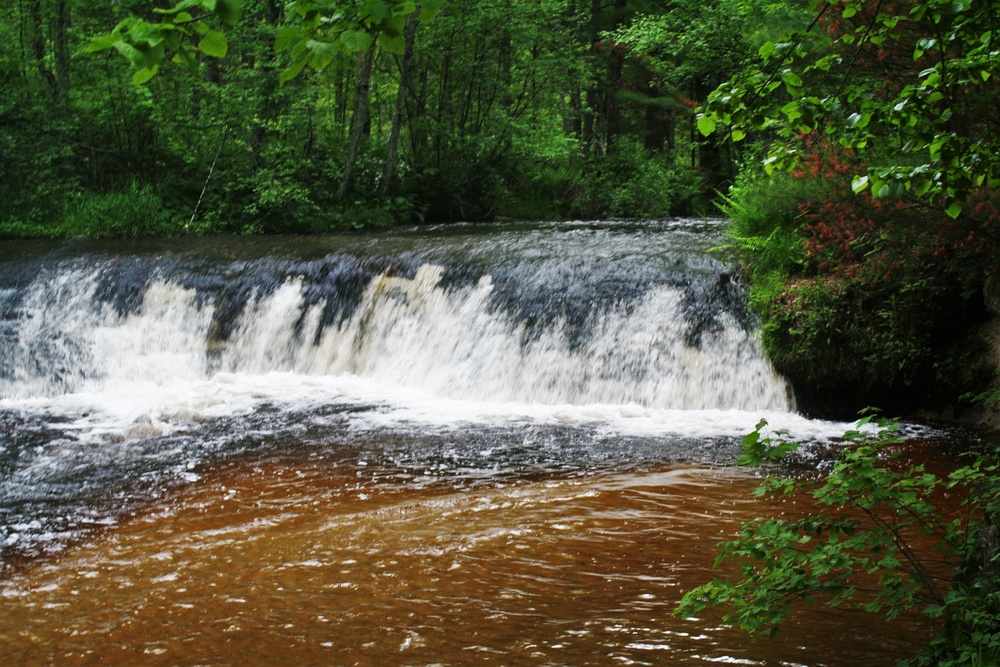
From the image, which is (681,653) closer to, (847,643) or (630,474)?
(847,643)

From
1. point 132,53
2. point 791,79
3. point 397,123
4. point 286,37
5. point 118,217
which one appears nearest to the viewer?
point 132,53

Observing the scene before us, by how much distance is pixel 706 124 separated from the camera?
3.60 m

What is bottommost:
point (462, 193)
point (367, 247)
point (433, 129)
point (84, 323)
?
point (84, 323)

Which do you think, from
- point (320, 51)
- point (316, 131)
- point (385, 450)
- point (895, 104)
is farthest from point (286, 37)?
point (316, 131)

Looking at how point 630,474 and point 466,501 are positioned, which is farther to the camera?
point 630,474

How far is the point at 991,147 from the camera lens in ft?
12.8

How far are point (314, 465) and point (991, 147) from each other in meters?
5.01

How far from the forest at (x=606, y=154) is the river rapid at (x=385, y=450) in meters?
0.87

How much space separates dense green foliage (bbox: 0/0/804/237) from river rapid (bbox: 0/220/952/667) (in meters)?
3.49

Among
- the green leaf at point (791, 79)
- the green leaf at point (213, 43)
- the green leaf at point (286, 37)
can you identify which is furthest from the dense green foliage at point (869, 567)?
the green leaf at point (213, 43)

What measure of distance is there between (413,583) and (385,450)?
2.79 meters

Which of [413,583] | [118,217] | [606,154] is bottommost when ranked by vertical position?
[413,583]

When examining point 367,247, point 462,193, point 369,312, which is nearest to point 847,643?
point 369,312

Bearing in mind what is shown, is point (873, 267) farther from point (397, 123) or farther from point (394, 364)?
point (397, 123)
